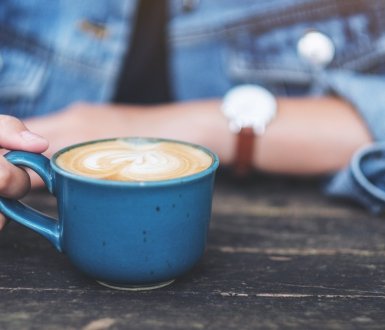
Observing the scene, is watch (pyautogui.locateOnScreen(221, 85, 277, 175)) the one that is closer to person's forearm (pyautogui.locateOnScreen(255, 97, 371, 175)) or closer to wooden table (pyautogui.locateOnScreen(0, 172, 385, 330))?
person's forearm (pyautogui.locateOnScreen(255, 97, 371, 175))

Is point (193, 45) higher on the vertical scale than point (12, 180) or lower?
higher

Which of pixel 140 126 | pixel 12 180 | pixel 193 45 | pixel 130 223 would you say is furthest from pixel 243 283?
pixel 193 45

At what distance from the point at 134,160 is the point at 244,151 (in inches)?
15.8

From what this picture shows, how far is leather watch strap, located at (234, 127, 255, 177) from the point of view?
101cm

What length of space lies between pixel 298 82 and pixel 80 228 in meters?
0.81

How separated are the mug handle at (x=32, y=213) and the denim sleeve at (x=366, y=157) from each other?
473 mm

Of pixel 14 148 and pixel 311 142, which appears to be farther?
pixel 311 142

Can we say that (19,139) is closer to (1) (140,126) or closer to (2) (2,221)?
(2) (2,221)

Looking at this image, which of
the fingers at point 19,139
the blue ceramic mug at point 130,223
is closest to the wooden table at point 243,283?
the blue ceramic mug at point 130,223

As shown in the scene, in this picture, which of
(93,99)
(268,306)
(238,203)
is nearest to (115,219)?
(268,306)

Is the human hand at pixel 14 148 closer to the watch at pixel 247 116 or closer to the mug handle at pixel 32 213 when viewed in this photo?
the mug handle at pixel 32 213

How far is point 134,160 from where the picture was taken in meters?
0.65

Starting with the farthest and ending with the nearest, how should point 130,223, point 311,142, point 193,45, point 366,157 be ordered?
point 193,45 → point 311,142 → point 366,157 → point 130,223

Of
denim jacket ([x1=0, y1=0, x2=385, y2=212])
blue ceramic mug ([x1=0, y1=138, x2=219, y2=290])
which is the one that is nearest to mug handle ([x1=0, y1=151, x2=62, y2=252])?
blue ceramic mug ([x1=0, y1=138, x2=219, y2=290])
